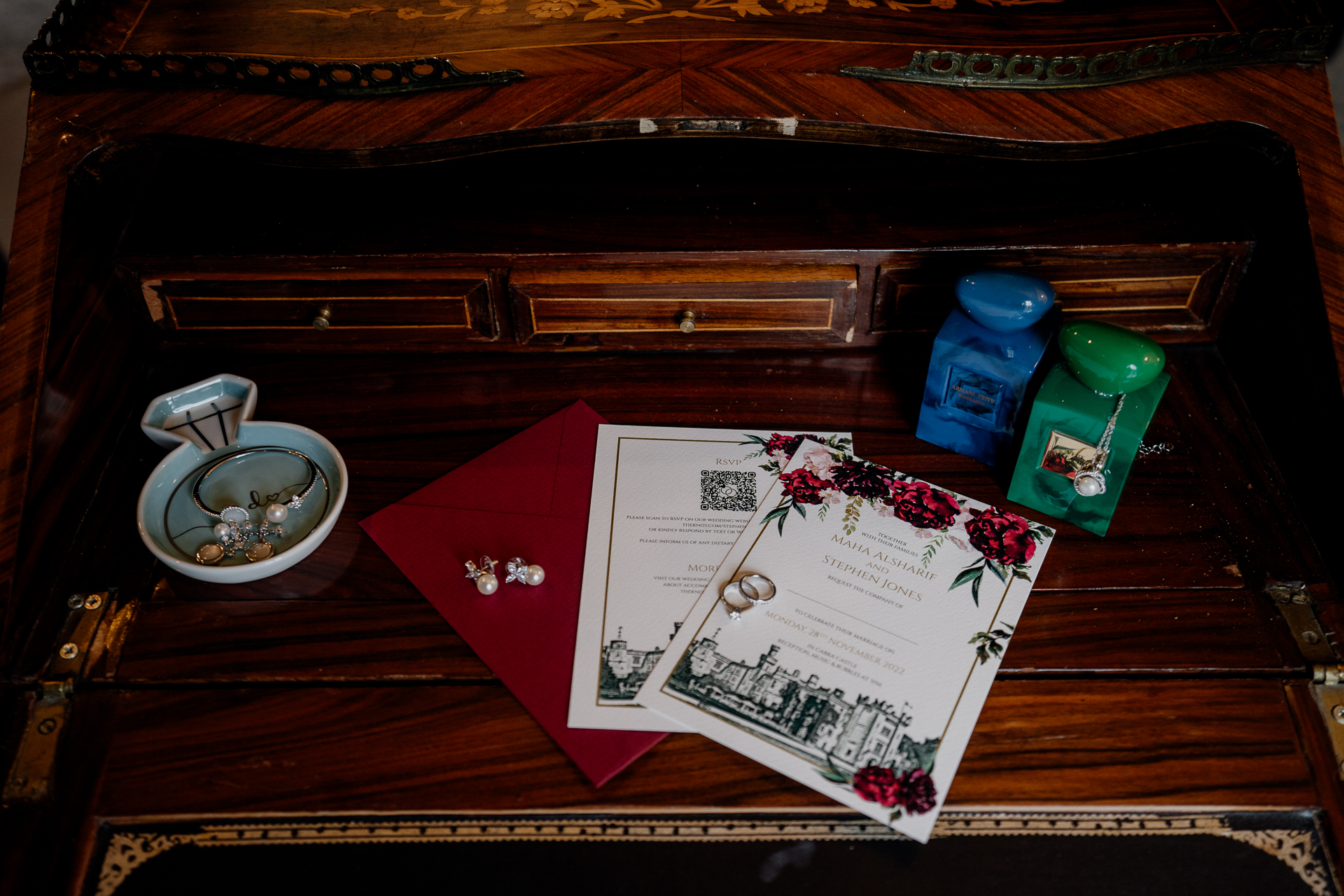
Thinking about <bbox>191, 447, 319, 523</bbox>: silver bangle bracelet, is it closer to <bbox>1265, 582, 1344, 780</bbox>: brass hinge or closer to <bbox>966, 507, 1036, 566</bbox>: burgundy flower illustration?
<bbox>966, 507, 1036, 566</bbox>: burgundy flower illustration

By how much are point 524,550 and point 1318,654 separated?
75 centimetres

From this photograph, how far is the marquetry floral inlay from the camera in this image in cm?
92

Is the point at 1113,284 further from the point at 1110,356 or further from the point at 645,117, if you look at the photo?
the point at 645,117

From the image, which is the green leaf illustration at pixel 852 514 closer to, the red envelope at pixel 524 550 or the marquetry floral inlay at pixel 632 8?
the red envelope at pixel 524 550

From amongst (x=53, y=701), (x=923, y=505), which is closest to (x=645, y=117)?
(x=923, y=505)

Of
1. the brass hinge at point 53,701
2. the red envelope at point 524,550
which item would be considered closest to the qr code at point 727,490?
the red envelope at point 524,550

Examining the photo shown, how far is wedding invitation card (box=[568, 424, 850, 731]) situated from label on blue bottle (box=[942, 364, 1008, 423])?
0.13 metres

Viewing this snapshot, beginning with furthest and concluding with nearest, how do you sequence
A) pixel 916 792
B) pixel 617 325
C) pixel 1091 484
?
pixel 617 325 < pixel 1091 484 < pixel 916 792

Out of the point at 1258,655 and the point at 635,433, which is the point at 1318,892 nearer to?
the point at 1258,655

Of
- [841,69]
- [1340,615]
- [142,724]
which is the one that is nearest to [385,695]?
[142,724]

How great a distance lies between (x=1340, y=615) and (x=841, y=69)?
71 centimetres

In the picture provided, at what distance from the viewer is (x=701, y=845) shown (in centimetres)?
72

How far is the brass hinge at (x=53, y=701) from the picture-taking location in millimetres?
740

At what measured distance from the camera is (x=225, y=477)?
0.93 meters
